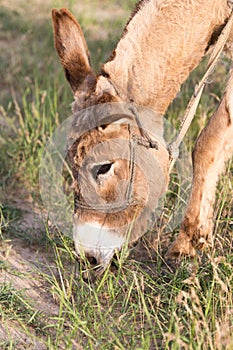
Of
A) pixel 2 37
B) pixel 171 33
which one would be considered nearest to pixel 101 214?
pixel 171 33

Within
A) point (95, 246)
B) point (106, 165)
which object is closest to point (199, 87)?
point (106, 165)

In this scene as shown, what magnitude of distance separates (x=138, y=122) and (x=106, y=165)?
0.27m

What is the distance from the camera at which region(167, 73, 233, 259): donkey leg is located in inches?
152

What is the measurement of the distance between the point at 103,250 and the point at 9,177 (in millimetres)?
1753

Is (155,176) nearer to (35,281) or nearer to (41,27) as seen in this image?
(35,281)

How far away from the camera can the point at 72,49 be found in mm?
3859

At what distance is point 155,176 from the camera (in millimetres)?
3789

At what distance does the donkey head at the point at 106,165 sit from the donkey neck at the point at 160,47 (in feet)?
0.38

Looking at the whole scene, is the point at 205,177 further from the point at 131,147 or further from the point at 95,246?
the point at 95,246

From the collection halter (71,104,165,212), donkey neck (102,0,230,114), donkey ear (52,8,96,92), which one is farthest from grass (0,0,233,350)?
donkey ear (52,8,96,92)

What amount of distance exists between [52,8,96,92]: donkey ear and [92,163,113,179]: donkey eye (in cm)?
51

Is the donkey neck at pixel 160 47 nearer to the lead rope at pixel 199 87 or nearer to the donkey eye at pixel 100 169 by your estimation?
the lead rope at pixel 199 87

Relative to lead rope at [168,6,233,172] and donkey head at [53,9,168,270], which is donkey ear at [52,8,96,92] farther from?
lead rope at [168,6,233,172]

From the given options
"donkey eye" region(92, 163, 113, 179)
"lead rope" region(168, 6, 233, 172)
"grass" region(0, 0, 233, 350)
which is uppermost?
"lead rope" region(168, 6, 233, 172)
